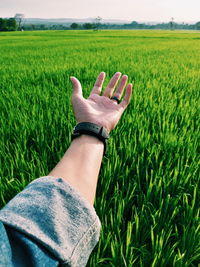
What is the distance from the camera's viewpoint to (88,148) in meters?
0.93

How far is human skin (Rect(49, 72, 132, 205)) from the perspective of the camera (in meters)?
0.76

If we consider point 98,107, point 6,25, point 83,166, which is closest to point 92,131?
point 83,166

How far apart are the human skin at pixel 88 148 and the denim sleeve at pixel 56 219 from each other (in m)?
0.14

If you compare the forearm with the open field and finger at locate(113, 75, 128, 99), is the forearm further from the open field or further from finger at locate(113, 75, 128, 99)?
finger at locate(113, 75, 128, 99)

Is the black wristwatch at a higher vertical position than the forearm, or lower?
higher

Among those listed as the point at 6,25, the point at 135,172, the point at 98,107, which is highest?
the point at 6,25

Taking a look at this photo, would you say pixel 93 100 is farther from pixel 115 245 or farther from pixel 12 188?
pixel 115 245

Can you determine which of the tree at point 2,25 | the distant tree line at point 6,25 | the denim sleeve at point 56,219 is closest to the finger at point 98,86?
the denim sleeve at point 56,219

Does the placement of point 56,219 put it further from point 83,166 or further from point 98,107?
point 98,107

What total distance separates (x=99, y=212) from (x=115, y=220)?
0.25 feet

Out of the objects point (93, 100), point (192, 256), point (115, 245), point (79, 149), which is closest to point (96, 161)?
point (79, 149)

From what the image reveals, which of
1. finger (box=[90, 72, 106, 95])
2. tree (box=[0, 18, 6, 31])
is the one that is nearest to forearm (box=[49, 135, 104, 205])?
finger (box=[90, 72, 106, 95])

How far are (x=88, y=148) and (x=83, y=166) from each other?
11 centimetres

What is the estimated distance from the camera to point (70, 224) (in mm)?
528
